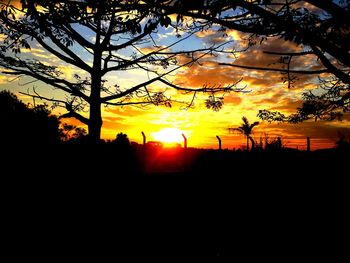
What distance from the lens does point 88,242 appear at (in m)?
4.05

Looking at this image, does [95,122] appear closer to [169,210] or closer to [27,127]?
[27,127]

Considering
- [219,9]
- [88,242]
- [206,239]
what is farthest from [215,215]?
[219,9]

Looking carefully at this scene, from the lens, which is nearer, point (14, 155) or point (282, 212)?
point (282, 212)

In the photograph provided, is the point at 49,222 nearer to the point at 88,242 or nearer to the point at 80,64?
the point at 88,242

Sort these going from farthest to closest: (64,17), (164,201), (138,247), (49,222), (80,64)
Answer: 1. (80,64)
2. (164,201)
3. (49,222)
4. (64,17)
5. (138,247)

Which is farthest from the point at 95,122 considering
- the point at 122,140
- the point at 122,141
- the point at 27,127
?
the point at 27,127

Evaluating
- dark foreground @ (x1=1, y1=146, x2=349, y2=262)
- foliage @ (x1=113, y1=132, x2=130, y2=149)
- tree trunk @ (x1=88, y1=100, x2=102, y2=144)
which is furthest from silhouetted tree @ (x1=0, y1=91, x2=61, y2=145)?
foliage @ (x1=113, y1=132, x2=130, y2=149)

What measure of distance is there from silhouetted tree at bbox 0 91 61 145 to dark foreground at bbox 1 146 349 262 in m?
0.77

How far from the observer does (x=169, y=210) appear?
218 inches

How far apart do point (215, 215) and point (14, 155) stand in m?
5.60

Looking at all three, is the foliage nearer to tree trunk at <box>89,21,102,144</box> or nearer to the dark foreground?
tree trunk at <box>89,21,102,144</box>

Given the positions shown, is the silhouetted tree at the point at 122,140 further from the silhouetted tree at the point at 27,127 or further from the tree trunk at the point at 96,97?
the silhouetted tree at the point at 27,127

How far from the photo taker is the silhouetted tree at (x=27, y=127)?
8.62 metres

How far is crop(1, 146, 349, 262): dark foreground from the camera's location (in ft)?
12.7
